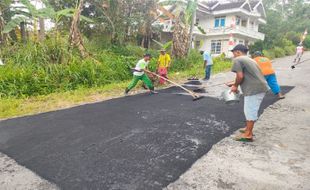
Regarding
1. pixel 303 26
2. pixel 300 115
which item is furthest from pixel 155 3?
pixel 303 26

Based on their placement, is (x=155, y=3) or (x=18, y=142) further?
(x=155, y=3)

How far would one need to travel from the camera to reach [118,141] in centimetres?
462

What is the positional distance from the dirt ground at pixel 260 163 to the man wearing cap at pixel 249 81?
45 cm

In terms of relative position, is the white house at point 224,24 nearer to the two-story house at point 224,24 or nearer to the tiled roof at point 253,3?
the two-story house at point 224,24

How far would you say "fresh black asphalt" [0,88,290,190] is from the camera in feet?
11.3

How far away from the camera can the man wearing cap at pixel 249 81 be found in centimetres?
438

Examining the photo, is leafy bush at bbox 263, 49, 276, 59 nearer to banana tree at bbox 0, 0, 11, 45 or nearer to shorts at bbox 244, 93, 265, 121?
banana tree at bbox 0, 0, 11, 45

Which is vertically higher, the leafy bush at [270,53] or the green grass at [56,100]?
the leafy bush at [270,53]

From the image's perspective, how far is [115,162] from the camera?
3830 millimetres

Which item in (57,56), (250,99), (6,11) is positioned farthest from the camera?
(6,11)

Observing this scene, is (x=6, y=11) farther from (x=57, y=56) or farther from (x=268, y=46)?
(x=268, y=46)

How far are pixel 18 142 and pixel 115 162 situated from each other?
1979mm

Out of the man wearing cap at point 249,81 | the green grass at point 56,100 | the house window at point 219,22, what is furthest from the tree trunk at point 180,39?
the house window at point 219,22

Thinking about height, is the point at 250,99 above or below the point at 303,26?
below
